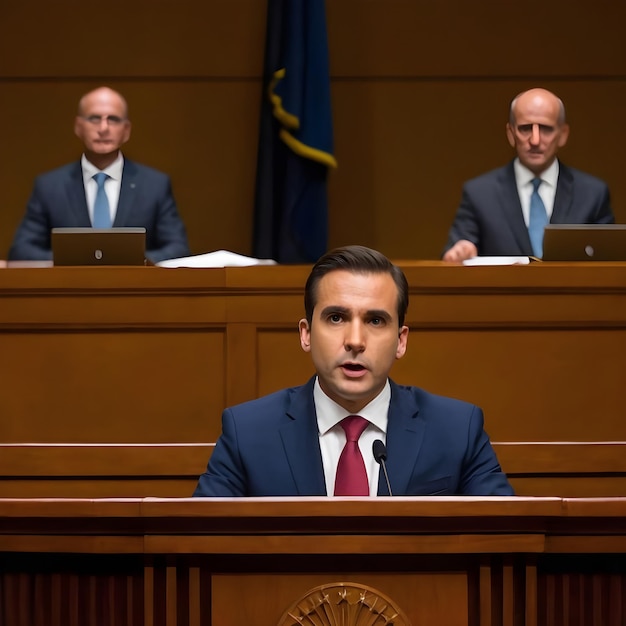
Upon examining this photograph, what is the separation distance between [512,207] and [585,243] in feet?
3.76

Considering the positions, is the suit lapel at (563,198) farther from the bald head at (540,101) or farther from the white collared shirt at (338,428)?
the white collared shirt at (338,428)

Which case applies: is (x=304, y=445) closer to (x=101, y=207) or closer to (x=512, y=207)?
(x=512, y=207)

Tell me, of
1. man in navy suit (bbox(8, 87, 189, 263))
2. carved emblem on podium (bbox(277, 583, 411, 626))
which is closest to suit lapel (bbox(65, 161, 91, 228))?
man in navy suit (bbox(8, 87, 189, 263))

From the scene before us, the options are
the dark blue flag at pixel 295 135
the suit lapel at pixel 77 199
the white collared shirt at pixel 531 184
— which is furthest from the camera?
the dark blue flag at pixel 295 135

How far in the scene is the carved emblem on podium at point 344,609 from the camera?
177 centimetres

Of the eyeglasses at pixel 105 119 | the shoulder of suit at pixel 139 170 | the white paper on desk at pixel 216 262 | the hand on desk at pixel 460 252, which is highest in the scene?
the eyeglasses at pixel 105 119

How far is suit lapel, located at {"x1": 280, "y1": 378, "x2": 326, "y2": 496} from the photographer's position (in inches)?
91.0

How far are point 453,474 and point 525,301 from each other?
1.35m

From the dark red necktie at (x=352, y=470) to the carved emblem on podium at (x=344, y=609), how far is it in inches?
19.6

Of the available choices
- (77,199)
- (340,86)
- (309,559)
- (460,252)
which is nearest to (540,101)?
(460,252)

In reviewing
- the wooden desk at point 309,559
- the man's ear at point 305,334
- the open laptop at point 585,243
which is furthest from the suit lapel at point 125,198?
the wooden desk at point 309,559

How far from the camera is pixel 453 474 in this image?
2.37 m

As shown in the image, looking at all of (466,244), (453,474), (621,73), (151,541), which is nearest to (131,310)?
(466,244)

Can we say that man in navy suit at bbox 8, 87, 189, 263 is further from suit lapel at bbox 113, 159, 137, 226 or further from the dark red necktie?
the dark red necktie
